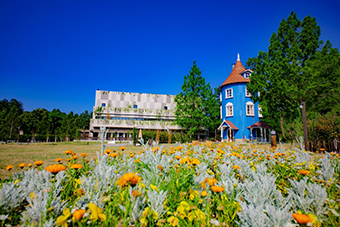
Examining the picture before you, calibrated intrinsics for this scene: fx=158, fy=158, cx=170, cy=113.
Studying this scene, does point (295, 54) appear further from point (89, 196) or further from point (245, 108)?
point (89, 196)

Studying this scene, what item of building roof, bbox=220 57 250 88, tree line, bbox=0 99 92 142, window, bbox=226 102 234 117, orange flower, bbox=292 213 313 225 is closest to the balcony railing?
tree line, bbox=0 99 92 142

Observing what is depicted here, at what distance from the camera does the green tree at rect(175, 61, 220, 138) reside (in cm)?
2545

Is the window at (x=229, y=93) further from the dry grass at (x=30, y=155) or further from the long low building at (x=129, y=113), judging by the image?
the dry grass at (x=30, y=155)

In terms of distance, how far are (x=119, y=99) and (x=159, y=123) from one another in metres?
14.6

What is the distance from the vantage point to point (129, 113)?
131ft

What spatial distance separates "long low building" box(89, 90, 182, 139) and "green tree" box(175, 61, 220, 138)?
956cm

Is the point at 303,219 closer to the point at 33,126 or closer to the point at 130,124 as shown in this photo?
the point at 130,124

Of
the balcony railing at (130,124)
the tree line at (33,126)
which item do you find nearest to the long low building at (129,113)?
the balcony railing at (130,124)

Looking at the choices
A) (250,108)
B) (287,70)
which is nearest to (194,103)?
(250,108)

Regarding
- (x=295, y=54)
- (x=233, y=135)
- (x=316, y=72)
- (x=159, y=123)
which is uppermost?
(x=295, y=54)

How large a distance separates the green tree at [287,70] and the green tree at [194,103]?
7.60 metres

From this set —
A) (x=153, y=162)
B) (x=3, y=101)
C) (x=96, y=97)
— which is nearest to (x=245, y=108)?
(x=153, y=162)

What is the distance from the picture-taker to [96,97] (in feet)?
135

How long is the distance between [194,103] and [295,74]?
13330 millimetres
